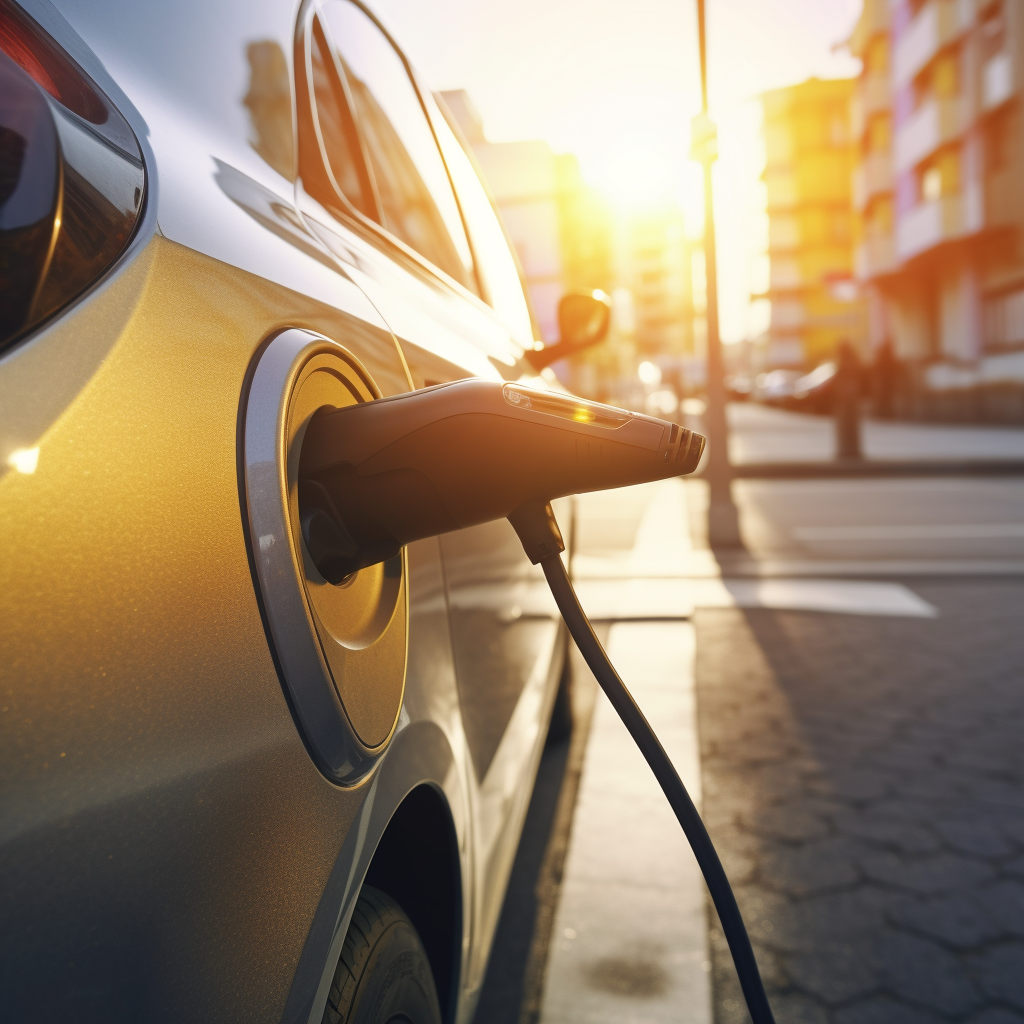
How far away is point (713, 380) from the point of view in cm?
807

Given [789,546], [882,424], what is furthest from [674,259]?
[789,546]

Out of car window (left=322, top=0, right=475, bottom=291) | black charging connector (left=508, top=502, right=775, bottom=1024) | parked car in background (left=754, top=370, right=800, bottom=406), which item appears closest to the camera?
black charging connector (left=508, top=502, right=775, bottom=1024)

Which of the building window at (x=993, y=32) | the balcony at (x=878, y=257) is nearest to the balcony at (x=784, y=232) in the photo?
the balcony at (x=878, y=257)

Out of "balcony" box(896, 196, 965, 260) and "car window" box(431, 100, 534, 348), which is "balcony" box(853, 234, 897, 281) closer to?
"balcony" box(896, 196, 965, 260)

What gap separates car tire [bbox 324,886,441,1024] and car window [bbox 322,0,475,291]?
4.03ft

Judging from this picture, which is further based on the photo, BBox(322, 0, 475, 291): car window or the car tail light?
BBox(322, 0, 475, 291): car window

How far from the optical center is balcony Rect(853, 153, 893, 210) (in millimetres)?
32219

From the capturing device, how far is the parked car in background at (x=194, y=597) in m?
0.57

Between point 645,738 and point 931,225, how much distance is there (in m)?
28.3

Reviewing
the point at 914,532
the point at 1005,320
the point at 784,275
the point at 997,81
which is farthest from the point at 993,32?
the point at 784,275

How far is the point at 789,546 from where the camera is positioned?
309 inches

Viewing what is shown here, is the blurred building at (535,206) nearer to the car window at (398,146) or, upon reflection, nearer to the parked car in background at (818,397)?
the parked car in background at (818,397)

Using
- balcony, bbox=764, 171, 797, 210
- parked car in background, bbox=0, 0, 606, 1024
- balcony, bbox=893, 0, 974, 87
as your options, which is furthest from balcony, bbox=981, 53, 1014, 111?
balcony, bbox=764, 171, 797, 210

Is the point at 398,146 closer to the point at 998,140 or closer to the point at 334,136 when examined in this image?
the point at 334,136
